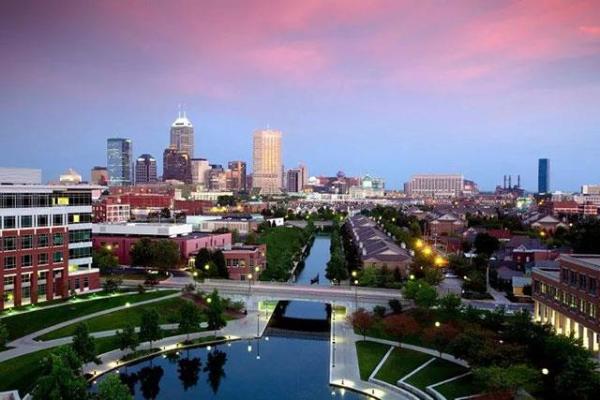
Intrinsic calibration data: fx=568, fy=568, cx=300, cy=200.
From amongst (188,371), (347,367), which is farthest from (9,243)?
(347,367)

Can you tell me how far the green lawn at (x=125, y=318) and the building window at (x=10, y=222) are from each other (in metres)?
11.8

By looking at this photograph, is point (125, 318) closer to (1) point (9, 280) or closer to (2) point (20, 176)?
(1) point (9, 280)

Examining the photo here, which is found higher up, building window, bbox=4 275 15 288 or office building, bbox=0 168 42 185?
office building, bbox=0 168 42 185

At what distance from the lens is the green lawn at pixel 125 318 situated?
45.7m

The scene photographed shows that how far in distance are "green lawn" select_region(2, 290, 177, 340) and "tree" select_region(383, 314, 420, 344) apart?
23939 mm

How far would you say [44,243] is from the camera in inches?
2142

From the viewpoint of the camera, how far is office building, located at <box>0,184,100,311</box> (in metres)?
51.3

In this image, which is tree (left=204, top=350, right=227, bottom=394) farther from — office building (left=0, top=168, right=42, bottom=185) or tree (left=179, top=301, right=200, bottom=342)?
office building (left=0, top=168, right=42, bottom=185)

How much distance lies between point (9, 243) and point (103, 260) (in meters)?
14.6

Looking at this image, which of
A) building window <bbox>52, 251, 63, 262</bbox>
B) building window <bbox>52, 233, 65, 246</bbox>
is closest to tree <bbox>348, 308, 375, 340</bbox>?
building window <bbox>52, 251, 63, 262</bbox>

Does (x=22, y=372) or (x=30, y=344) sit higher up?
(x=30, y=344)

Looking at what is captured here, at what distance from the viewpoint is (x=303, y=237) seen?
385ft

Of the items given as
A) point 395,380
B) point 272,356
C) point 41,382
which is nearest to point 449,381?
point 395,380

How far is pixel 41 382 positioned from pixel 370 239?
6403 cm
